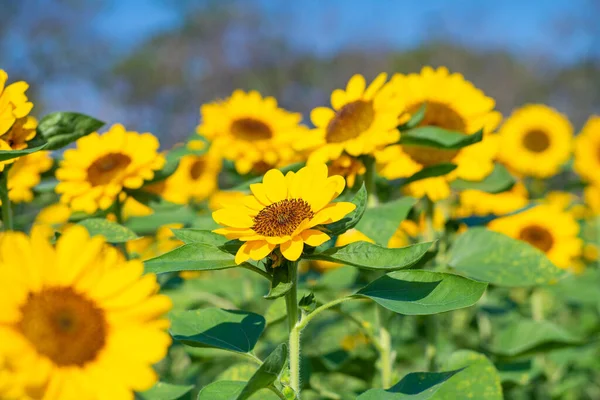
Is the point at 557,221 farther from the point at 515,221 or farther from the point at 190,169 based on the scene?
the point at 190,169

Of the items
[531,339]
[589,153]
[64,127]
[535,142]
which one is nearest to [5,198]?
[64,127]

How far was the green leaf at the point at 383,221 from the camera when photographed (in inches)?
59.7

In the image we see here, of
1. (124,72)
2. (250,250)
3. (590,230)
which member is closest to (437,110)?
(250,250)

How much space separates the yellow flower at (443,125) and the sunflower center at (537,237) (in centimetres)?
74

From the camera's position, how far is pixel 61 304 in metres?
0.92

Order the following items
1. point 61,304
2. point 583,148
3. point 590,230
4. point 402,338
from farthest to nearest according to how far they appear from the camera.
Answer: point 590,230 → point 583,148 → point 402,338 → point 61,304

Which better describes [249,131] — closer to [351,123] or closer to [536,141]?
[351,123]

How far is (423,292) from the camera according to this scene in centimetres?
117

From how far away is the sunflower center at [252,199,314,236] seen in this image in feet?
3.78

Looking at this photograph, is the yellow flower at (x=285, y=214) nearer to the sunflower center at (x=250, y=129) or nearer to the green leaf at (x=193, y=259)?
the green leaf at (x=193, y=259)

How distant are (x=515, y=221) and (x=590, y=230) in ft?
4.63

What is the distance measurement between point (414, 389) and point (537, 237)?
1627 mm

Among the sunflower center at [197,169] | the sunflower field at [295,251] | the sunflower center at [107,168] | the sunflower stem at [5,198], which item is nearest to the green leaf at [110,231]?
the sunflower field at [295,251]

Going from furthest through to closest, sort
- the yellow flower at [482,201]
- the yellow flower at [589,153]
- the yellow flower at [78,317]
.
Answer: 1. the yellow flower at [589,153]
2. the yellow flower at [482,201]
3. the yellow flower at [78,317]
